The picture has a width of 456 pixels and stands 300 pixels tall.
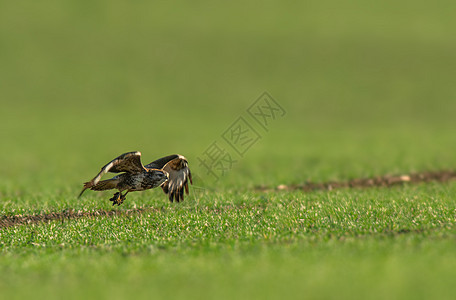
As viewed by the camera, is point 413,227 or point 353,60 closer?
point 413,227

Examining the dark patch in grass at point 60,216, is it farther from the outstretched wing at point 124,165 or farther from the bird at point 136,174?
the outstretched wing at point 124,165

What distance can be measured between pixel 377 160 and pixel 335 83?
122 feet

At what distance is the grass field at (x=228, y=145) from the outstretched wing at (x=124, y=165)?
5.77 feet

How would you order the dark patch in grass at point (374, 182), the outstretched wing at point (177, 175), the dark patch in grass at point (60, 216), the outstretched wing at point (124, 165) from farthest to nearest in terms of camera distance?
the dark patch in grass at point (374, 182), the dark patch in grass at point (60, 216), the outstretched wing at point (177, 175), the outstretched wing at point (124, 165)

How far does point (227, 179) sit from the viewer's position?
23.2m

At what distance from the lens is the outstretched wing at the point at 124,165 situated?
12.1 meters

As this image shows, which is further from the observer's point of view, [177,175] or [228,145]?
[228,145]

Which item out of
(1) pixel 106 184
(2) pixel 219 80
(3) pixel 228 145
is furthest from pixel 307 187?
(2) pixel 219 80

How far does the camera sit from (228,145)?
132 ft

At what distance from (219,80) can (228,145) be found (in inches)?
977

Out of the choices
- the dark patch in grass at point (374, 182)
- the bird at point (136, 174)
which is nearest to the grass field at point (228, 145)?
the dark patch in grass at point (374, 182)

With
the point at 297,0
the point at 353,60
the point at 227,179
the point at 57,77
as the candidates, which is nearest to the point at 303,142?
the point at 227,179

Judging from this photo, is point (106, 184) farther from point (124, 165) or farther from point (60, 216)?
point (60, 216)

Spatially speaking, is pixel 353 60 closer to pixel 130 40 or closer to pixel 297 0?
pixel 297 0
